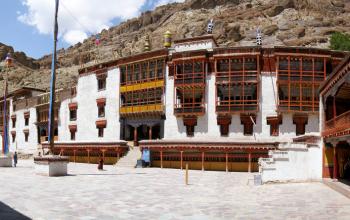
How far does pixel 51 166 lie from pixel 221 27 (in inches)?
3263

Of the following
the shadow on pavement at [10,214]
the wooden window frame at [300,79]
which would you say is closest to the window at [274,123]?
the wooden window frame at [300,79]

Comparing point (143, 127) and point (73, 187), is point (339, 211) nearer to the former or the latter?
point (73, 187)

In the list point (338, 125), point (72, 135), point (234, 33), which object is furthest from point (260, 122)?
point (234, 33)

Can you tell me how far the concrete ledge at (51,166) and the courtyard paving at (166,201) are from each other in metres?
4.19

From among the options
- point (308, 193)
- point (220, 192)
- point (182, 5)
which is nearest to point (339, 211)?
point (308, 193)

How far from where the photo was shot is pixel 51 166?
2959 centimetres

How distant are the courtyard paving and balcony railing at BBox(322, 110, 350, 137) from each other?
126 inches

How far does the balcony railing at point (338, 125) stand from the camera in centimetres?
1944

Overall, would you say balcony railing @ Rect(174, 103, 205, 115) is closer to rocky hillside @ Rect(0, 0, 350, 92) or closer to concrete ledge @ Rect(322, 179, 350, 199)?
concrete ledge @ Rect(322, 179, 350, 199)

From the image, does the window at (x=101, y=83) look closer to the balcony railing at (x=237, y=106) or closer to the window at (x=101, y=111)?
the window at (x=101, y=111)

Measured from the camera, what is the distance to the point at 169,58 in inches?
1820

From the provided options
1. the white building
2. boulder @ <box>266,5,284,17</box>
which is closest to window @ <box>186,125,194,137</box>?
the white building

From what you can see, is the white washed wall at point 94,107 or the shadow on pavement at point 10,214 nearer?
the shadow on pavement at point 10,214

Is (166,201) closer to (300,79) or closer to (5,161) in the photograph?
(300,79)
